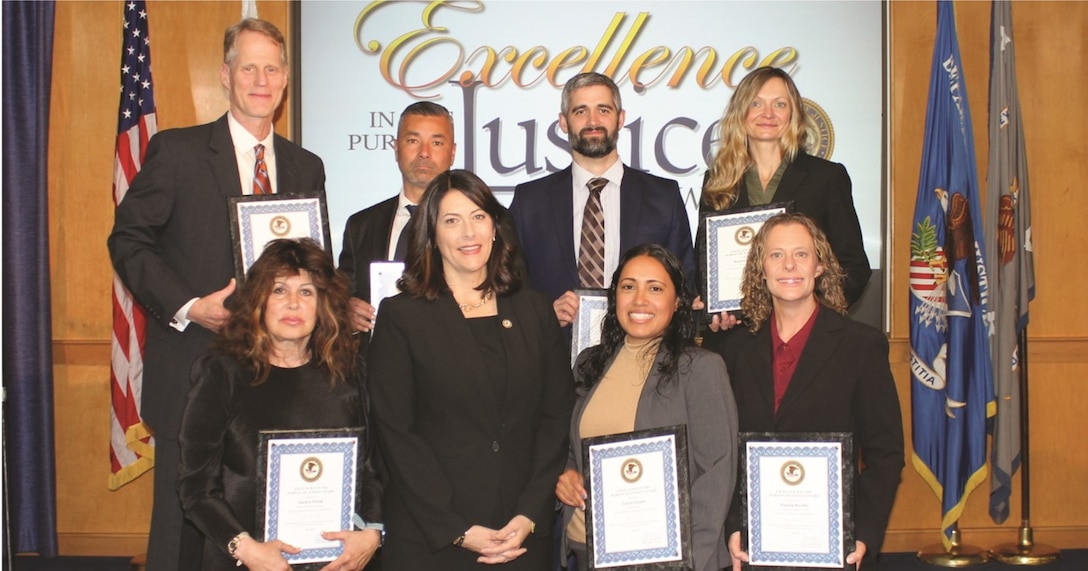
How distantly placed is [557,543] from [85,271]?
3.54 m

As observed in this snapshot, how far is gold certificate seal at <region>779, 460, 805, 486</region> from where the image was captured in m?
2.85

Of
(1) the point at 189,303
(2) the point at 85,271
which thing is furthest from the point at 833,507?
(2) the point at 85,271

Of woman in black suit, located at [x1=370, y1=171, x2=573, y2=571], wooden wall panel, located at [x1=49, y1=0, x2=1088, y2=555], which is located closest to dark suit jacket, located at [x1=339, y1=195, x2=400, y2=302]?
woman in black suit, located at [x1=370, y1=171, x2=573, y2=571]

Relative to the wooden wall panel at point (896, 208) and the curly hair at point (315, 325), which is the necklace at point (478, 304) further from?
the wooden wall panel at point (896, 208)

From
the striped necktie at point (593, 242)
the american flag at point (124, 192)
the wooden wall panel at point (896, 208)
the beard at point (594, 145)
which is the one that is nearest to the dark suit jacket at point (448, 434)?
the striped necktie at point (593, 242)

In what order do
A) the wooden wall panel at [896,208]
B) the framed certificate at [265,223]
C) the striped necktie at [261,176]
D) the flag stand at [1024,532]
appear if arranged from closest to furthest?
the framed certificate at [265,223], the striped necktie at [261,176], the flag stand at [1024,532], the wooden wall panel at [896,208]

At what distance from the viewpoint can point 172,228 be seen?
3443 mm

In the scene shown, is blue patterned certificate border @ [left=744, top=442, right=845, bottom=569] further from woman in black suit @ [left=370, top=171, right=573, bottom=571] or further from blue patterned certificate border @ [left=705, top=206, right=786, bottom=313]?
blue patterned certificate border @ [left=705, top=206, right=786, bottom=313]

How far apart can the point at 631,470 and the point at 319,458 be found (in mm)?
843

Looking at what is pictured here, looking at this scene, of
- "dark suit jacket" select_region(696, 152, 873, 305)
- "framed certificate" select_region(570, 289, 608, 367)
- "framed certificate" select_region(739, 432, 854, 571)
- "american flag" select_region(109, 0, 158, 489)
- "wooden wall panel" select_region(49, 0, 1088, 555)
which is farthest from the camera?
"wooden wall panel" select_region(49, 0, 1088, 555)

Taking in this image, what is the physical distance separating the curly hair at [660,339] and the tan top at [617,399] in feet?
0.16

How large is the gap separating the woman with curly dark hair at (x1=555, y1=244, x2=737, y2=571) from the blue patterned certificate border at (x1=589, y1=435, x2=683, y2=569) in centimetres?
10

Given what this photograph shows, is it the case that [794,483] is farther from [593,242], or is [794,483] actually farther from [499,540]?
[593,242]

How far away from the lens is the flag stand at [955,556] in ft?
19.7
